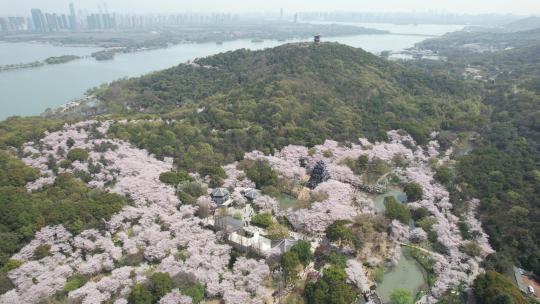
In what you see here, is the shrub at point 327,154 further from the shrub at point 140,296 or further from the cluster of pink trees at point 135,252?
the shrub at point 140,296

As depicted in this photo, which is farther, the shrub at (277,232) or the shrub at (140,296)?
the shrub at (277,232)

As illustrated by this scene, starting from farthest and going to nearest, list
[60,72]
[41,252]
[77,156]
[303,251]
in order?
[60,72]
[77,156]
[303,251]
[41,252]

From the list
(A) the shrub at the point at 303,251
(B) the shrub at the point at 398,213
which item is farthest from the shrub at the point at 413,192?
(A) the shrub at the point at 303,251

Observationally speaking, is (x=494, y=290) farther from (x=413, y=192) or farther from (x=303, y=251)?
(x=413, y=192)

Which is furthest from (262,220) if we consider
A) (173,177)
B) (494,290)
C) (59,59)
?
(59,59)

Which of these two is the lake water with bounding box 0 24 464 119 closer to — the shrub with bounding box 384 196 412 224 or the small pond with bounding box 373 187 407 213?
the small pond with bounding box 373 187 407 213

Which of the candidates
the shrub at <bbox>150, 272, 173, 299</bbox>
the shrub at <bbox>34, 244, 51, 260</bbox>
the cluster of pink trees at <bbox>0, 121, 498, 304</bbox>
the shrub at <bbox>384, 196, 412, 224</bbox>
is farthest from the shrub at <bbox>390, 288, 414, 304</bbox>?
the shrub at <bbox>34, 244, 51, 260</bbox>

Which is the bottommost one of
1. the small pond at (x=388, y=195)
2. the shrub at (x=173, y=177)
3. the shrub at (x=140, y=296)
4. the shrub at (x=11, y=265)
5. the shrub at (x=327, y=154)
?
the small pond at (x=388, y=195)
